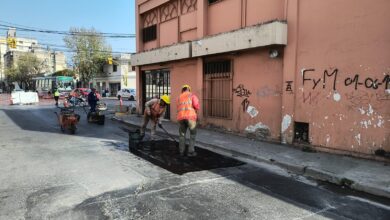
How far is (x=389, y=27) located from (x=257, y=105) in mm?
4387

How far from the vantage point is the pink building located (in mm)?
7578

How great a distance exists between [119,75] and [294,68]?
4314 cm

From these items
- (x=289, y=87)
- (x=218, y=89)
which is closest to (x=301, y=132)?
(x=289, y=87)

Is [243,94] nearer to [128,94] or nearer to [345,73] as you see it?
[345,73]

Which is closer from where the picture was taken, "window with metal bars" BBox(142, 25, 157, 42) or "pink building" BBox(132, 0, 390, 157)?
"pink building" BBox(132, 0, 390, 157)

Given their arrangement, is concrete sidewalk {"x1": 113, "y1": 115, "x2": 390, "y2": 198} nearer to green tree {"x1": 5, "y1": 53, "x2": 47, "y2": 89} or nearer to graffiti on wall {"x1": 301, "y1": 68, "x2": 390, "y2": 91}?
graffiti on wall {"x1": 301, "y1": 68, "x2": 390, "y2": 91}

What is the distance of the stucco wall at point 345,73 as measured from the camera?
7.40m

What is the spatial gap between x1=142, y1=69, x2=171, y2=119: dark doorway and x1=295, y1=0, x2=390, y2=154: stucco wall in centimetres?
816

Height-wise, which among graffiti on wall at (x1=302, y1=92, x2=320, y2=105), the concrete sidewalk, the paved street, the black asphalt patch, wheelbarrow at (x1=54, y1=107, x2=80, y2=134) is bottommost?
the paved street

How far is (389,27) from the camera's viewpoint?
23.6 feet

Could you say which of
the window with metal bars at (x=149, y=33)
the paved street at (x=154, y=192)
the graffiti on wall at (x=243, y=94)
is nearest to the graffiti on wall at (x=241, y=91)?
the graffiti on wall at (x=243, y=94)

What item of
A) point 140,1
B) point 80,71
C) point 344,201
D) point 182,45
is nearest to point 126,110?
point 140,1

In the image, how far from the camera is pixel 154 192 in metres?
5.62

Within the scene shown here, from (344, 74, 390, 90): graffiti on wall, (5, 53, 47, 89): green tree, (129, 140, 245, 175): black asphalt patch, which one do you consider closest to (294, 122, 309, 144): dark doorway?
(344, 74, 390, 90): graffiti on wall
